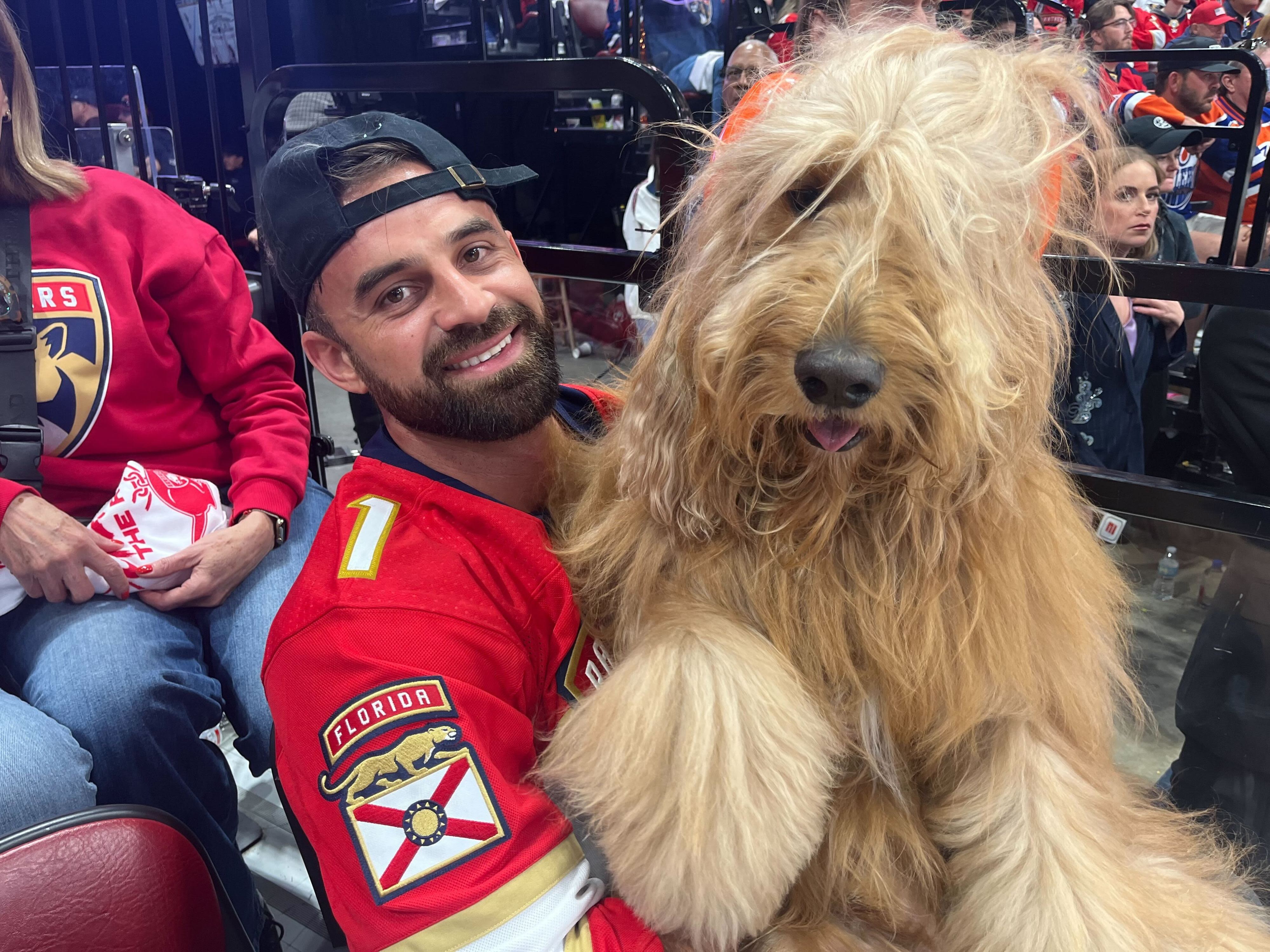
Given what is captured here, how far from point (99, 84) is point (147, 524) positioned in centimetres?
143

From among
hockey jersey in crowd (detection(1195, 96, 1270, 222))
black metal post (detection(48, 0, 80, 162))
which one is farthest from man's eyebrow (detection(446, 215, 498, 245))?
hockey jersey in crowd (detection(1195, 96, 1270, 222))

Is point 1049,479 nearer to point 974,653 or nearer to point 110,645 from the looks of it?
point 974,653

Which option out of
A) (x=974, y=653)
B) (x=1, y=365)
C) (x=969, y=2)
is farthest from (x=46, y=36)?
(x=974, y=653)

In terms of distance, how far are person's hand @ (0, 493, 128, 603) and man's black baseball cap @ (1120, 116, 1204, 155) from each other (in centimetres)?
261

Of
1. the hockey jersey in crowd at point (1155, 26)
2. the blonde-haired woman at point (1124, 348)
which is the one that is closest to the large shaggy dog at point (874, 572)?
the blonde-haired woman at point (1124, 348)

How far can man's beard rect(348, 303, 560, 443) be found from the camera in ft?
4.44

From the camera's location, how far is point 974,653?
103 centimetres

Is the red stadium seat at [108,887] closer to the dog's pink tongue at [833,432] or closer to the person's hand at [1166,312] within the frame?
the dog's pink tongue at [833,432]

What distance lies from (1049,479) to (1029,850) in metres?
0.45

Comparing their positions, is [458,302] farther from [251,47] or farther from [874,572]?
[251,47]

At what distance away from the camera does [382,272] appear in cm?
134

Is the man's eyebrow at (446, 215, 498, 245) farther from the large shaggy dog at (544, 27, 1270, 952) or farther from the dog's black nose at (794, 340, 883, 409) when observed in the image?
the dog's black nose at (794, 340, 883, 409)

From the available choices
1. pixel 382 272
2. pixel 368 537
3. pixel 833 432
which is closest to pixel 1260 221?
pixel 833 432

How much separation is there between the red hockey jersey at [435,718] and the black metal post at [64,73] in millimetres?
1955
